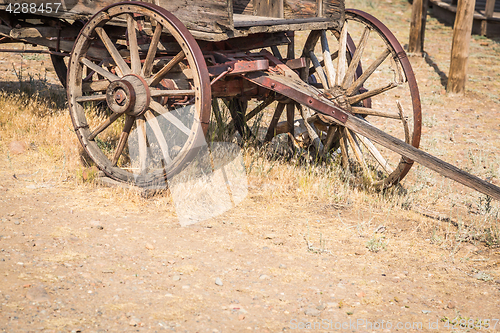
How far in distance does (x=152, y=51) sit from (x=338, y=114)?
1.54 m

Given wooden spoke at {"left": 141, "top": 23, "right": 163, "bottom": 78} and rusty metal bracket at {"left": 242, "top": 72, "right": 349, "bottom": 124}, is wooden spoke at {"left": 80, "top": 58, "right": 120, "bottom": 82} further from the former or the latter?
rusty metal bracket at {"left": 242, "top": 72, "right": 349, "bottom": 124}

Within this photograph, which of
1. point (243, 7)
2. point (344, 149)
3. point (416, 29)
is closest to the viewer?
point (344, 149)

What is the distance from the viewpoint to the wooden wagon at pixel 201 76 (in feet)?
11.9

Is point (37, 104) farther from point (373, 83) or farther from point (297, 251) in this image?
point (373, 83)

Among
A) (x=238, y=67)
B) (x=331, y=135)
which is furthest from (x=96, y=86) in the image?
(x=331, y=135)

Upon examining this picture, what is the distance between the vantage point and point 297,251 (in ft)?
11.2

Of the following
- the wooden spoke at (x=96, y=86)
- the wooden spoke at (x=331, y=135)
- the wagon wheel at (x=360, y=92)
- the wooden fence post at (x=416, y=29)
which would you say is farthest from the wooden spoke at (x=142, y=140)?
the wooden fence post at (x=416, y=29)

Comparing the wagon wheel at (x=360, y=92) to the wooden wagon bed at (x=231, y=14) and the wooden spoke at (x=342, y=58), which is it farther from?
the wooden wagon bed at (x=231, y=14)

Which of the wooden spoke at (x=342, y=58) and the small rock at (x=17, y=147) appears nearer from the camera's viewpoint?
the wooden spoke at (x=342, y=58)

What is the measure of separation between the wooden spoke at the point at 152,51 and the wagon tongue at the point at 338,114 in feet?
2.46

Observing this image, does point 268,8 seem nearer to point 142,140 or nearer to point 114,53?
point 114,53

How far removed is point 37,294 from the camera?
8.61 ft

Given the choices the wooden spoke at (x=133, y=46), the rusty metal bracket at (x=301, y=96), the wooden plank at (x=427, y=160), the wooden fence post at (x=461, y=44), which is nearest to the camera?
the wooden plank at (x=427, y=160)

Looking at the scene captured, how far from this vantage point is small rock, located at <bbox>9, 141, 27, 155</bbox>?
188 inches
